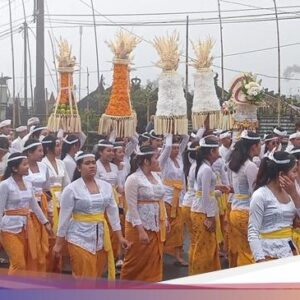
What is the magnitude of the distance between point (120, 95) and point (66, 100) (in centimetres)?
100

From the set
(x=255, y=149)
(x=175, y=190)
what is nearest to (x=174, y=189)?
(x=175, y=190)

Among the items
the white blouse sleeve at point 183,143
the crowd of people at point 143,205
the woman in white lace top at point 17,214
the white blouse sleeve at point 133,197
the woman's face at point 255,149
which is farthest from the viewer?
the white blouse sleeve at point 183,143

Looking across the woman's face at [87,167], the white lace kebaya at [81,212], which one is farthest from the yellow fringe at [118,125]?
the white lace kebaya at [81,212]

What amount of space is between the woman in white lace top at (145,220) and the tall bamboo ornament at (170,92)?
1653mm

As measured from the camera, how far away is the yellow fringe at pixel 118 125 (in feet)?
26.7

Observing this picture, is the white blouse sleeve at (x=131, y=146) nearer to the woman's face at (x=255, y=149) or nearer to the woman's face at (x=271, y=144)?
the woman's face at (x=271, y=144)

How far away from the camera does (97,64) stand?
62.4ft

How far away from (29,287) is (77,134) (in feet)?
21.8

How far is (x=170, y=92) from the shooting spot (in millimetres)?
8289

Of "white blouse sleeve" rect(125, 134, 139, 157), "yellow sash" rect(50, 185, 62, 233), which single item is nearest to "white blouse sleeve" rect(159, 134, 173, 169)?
"white blouse sleeve" rect(125, 134, 139, 157)

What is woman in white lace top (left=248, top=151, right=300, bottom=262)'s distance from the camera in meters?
4.65

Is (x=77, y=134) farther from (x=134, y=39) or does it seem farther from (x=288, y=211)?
(x=288, y=211)

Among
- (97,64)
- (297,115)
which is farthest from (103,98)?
(297,115)

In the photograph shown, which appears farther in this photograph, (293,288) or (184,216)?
→ (184,216)
